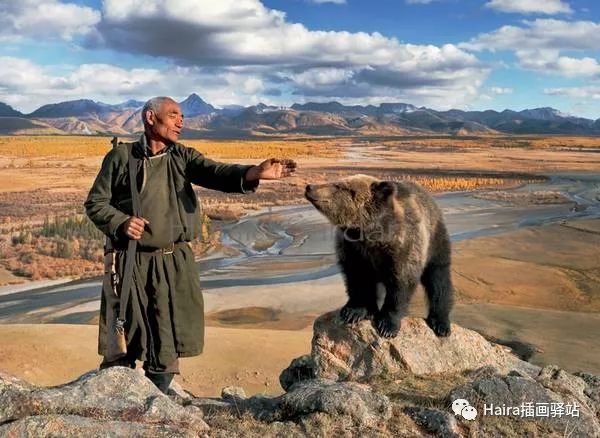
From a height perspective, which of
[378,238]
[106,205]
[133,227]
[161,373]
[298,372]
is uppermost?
[106,205]

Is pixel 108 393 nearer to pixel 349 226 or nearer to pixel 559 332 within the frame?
pixel 349 226

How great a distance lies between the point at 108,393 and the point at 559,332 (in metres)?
11.7

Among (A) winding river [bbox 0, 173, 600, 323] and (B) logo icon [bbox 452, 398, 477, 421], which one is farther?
(A) winding river [bbox 0, 173, 600, 323]

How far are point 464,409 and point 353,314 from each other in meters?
1.97

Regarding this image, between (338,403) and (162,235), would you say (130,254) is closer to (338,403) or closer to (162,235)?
(162,235)

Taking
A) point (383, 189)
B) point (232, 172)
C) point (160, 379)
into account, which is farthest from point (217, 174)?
point (160, 379)

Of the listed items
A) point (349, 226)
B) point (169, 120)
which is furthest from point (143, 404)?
point (349, 226)

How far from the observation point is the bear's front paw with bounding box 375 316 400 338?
6.53m

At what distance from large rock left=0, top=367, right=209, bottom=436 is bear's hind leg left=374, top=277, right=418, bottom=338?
8.00 ft

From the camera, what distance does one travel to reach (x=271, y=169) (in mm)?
4973

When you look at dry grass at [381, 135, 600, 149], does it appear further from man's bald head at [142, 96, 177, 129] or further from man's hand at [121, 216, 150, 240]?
man's hand at [121, 216, 150, 240]

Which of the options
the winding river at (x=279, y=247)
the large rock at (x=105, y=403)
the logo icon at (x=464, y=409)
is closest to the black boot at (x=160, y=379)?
the large rock at (x=105, y=403)

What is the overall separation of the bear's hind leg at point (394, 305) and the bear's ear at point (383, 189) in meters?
0.86

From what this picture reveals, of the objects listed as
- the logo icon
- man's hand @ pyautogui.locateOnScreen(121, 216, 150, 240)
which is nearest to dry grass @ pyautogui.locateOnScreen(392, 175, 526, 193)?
the logo icon
